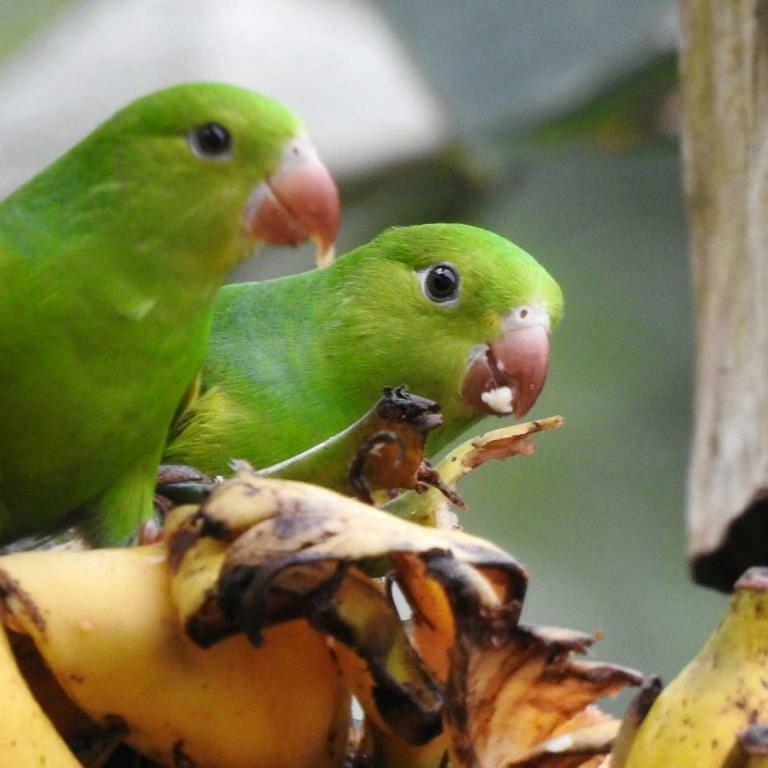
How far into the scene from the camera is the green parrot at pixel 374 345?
1.39m

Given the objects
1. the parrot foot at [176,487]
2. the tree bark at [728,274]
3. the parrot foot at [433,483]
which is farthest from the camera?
the tree bark at [728,274]

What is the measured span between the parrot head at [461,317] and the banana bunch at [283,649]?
2.13ft

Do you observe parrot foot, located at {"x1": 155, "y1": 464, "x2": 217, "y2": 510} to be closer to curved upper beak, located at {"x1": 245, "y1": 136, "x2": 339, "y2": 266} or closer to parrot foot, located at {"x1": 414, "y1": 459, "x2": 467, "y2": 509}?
curved upper beak, located at {"x1": 245, "y1": 136, "x2": 339, "y2": 266}

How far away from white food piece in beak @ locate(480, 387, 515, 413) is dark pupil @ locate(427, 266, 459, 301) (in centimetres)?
13

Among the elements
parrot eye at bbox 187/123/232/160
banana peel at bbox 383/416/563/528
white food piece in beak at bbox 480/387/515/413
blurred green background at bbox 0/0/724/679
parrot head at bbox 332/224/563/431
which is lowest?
blurred green background at bbox 0/0/724/679

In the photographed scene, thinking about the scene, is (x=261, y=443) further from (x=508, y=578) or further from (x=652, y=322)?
(x=652, y=322)

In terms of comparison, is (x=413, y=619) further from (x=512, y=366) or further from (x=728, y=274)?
(x=728, y=274)

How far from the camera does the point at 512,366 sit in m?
1.37

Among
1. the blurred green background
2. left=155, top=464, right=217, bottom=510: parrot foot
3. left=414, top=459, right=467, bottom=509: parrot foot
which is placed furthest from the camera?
the blurred green background

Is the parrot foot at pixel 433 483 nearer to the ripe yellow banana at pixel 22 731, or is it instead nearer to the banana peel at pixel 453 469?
Result: the banana peel at pixel 453 469

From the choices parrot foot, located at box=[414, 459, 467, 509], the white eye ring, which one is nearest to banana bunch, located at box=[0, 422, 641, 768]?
parrot foot, located at box=[414, 459, 467, 509]

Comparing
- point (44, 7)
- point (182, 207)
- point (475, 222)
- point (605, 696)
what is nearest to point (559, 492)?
point (475, 222)

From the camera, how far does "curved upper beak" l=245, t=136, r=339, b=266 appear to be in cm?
109

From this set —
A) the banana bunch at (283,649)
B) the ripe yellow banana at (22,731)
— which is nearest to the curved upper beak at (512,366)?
the banana bunch at (283,649)
